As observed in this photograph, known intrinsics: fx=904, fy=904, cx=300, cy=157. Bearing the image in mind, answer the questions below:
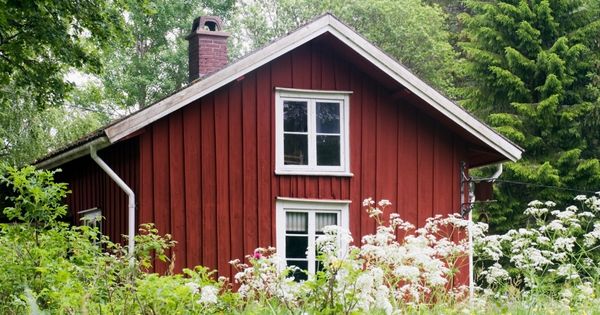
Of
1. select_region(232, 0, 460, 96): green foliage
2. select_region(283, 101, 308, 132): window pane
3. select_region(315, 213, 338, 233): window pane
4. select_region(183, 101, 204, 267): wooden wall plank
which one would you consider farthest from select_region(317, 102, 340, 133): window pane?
select_region(232, 0, 460, 96): green foliage

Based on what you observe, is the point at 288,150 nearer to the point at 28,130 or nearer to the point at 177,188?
the point at 177,188

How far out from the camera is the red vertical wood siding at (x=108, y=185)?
14.3m

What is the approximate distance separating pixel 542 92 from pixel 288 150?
466 inches

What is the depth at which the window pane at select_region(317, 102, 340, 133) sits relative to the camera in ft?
50.0

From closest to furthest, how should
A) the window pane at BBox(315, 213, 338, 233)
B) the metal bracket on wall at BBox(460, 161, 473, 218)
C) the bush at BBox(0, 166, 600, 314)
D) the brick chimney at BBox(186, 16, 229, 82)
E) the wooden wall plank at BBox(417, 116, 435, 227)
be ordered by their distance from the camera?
1. the bush at BBox(0, 166, 600, 314)
2. the window pane at BBox(315, 213, 338, 233)
3. the wooden wall plank at BBox(417, 116, 435, 227)
4. the metal bracket on wall at BBox(460, 161, 473, 218)
5. the brick chimney at BBox(186, 16, 229, 82)

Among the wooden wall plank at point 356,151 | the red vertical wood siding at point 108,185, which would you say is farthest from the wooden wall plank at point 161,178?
the wooden wall plank at point 356,151

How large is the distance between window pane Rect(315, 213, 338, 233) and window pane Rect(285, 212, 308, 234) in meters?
0.19

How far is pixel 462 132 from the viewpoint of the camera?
15.7m

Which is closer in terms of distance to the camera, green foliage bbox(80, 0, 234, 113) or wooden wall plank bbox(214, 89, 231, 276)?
wooden wall plank bbox(214, 89, 231, 276)

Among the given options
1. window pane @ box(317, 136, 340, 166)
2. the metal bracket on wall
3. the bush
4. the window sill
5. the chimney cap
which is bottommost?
the bush

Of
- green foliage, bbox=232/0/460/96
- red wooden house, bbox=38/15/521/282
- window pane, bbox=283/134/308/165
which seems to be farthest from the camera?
green foliage, bbox=232/0/460/96

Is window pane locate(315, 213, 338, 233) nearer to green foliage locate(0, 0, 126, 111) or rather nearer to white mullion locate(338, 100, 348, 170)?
white mullion locate(338, 100, 348, 170)

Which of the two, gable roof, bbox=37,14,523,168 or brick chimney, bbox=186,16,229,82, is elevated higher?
brick chimney, bbox=186,16,229,82

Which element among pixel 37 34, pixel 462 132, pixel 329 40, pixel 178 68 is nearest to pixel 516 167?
pixel 462 132
